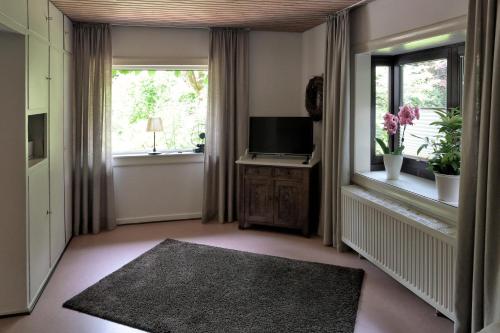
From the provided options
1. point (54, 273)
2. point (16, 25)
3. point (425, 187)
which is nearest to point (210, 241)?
point (54, 273)

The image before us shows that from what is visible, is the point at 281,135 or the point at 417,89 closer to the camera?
the point at 417,89

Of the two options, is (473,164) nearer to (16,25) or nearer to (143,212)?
(16,25)

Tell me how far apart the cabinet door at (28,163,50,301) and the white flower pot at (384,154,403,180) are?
2858 mm

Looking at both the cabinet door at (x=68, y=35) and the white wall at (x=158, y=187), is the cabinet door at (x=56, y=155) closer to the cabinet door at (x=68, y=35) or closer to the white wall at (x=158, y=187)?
the cabinet door at (x=68, y=35)

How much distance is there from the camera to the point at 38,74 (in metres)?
3.16

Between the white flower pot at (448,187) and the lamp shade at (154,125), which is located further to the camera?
the lamp shade at (154,125)

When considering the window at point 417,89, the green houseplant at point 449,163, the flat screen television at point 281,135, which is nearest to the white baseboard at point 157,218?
the flat screen television at point 281,135

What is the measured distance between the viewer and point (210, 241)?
14.8 ft

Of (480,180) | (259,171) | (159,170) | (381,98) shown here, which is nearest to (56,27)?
(159,170)

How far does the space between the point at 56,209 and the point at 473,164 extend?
3.34 meters

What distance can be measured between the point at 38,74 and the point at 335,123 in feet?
8.58

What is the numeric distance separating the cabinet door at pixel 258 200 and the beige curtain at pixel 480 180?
2581 millimetres

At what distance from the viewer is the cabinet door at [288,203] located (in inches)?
184

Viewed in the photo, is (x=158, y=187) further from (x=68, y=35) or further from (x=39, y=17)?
(x=39, y=17)
